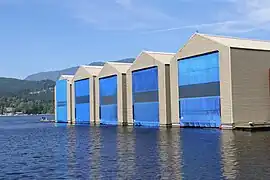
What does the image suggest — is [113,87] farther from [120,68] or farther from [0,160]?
[0,160]

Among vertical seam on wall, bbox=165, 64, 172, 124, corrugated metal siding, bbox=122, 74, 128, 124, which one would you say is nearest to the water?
vertical seam on wall, bbox=165, 64, 172, 124

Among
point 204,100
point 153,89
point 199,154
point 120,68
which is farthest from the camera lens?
point 120,68

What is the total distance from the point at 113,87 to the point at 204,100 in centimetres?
2491

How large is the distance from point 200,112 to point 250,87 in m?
7.10

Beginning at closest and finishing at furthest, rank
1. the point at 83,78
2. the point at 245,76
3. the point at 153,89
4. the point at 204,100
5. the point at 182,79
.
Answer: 1. the point at 245,76
2. the point at 204,100
3. the point at 182,79
4. the point at 153,89
5. the point at 83,78

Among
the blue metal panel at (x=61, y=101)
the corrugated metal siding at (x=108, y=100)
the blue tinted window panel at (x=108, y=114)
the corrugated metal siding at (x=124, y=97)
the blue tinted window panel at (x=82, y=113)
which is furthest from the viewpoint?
the blue metal panel at (x=61, y=101)

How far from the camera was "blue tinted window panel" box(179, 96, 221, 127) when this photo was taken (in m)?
52.6

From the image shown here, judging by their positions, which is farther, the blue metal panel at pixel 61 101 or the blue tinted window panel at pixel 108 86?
the blue metal panel at pixel 61 101

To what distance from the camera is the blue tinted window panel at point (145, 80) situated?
64.9m

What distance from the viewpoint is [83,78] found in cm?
8800

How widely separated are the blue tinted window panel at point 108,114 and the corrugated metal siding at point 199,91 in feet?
65.1

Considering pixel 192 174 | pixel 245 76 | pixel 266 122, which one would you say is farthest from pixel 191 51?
pixel 192 174

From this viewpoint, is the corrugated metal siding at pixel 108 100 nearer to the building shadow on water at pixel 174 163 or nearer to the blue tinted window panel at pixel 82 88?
the blue tinted window panel at pixel 82 88

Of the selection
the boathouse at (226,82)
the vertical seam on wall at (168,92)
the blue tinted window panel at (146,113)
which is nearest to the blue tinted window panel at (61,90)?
the blue tinted window panel at (146,113)
